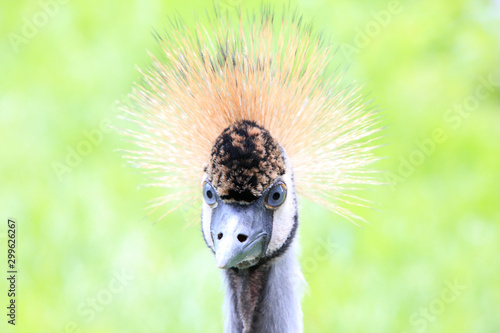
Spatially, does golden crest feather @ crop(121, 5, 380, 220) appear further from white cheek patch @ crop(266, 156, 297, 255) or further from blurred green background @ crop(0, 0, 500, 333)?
blurred green background @ crop(0, 0, 500, 333)

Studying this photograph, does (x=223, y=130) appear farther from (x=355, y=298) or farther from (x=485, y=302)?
(x=485, y=302)

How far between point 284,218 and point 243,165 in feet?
0.54

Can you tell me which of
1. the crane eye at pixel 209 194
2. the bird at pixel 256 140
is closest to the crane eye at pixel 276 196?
the bird at pixel 256 140

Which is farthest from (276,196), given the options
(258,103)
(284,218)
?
(258,103)

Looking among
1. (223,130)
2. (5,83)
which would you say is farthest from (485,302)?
(5,83)

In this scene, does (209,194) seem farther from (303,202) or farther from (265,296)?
(303,202)

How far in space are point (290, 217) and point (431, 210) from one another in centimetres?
138

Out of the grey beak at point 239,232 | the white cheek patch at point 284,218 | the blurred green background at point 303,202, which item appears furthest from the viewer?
the blurred green background at point 303,202

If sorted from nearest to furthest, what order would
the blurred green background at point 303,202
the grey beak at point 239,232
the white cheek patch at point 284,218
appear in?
the grey beak at point 239,232 < the white cheek patch at point 284,218 < the blurred green background at point 303,202

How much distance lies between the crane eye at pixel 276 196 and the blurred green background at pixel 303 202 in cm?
32

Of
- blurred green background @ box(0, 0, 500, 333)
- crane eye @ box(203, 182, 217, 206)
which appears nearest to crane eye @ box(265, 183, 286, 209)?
crane eye @ box(203, 182, 217, 206)

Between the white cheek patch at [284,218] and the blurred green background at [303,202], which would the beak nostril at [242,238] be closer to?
the white cheek patch at [284,218]

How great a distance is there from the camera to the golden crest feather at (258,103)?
53.7 inches

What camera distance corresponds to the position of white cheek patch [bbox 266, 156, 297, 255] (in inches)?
51.8
